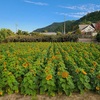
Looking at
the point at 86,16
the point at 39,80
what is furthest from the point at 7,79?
the point at 86,16

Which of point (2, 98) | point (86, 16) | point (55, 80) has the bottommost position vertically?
point (2, 98)

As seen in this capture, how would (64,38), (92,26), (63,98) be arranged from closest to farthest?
(63,98)
(64,38)
(92,26)

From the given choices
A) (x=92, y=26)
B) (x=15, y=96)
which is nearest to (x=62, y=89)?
(x=15, y=96)

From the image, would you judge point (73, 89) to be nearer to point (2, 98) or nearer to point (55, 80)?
point (55, 80)

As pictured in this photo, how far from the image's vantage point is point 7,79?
243 inches

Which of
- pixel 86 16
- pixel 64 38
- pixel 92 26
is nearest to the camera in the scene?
pixel 64 38

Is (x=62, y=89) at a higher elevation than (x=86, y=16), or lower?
lower

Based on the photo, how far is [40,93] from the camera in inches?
241

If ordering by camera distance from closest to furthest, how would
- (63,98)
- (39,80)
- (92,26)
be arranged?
(63,98), (39,80), (92,26)

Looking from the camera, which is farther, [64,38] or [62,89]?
[64,38]

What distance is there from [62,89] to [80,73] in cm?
73

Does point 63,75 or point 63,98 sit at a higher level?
point 63,75

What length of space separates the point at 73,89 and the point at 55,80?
59cm

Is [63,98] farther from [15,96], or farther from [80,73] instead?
[15,96]
